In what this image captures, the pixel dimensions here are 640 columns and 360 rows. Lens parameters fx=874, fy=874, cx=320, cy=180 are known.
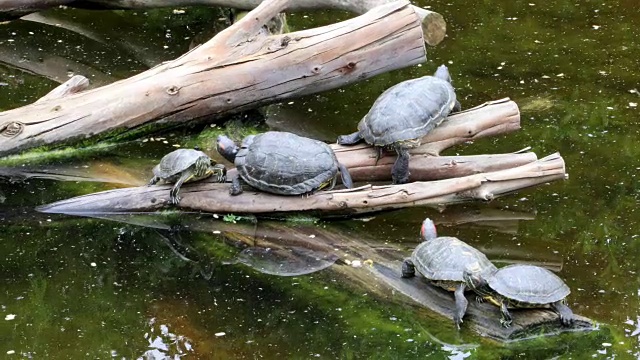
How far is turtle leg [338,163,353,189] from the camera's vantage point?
6195mm

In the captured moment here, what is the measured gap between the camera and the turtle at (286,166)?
237 inches

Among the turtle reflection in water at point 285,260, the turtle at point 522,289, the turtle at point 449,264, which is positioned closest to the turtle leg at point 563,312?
the turtle at point 522,289

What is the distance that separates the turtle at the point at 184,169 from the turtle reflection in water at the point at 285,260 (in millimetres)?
705

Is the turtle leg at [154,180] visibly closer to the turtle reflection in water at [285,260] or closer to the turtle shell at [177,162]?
the turtle shell at [177,162]

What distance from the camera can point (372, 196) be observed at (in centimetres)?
600

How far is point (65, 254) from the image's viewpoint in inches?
231

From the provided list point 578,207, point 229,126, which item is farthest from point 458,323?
point 229,126

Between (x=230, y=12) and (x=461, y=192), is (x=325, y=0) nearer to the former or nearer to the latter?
(x=230, y=12)

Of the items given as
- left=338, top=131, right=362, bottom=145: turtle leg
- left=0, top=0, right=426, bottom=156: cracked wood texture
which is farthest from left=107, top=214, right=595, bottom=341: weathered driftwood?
left=0, top=0, right=426, bottom=156: cracked wood texture

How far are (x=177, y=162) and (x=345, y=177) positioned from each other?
1187 millimetres

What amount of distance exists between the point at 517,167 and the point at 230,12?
13.0 feet

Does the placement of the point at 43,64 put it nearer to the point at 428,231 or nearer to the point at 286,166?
the point at 286,166

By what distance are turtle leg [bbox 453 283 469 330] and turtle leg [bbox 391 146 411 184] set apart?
1358 millimetres

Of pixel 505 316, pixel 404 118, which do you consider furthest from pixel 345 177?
pixel 505 316
